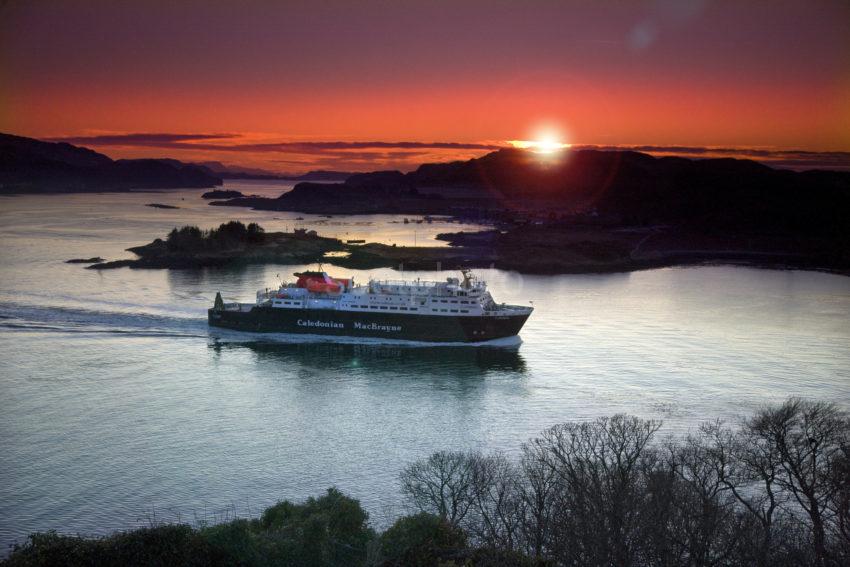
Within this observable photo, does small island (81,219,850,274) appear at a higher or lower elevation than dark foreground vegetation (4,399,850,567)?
higher

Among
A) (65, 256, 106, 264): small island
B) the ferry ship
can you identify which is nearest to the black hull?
the ferry ship

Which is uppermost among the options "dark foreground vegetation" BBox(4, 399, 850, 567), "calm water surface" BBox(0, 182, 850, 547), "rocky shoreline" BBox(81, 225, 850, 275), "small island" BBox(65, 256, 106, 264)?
"rocky shoreline" BBox(81, 225, 850, 275)

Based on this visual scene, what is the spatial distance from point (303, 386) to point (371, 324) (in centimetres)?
660

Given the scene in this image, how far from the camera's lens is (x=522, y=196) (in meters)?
126

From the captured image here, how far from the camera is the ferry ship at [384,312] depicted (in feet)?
102

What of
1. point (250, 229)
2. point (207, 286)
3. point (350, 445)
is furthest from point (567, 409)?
point (250, 229)

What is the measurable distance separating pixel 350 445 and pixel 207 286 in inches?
1015

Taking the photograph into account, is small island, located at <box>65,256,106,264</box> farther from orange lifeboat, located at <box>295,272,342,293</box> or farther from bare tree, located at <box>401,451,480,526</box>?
bare tree, located at <box>401,451,480,526</box>

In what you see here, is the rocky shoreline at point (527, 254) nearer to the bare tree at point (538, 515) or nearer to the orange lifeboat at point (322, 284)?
the orange lifeboat at point (322, 284)

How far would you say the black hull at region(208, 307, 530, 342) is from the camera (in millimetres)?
30969

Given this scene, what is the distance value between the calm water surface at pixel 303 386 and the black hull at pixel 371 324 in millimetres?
635

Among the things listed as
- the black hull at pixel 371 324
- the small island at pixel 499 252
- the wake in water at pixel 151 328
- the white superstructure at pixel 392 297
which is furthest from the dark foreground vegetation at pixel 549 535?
the small island at pixel 499 252

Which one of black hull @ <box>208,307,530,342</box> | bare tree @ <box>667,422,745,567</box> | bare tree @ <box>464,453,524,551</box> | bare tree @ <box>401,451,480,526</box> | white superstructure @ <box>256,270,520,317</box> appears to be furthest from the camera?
white superstructure @ <box>256,270,520,317</box>

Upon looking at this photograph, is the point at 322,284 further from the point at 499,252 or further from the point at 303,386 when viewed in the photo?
the point at 499,252
